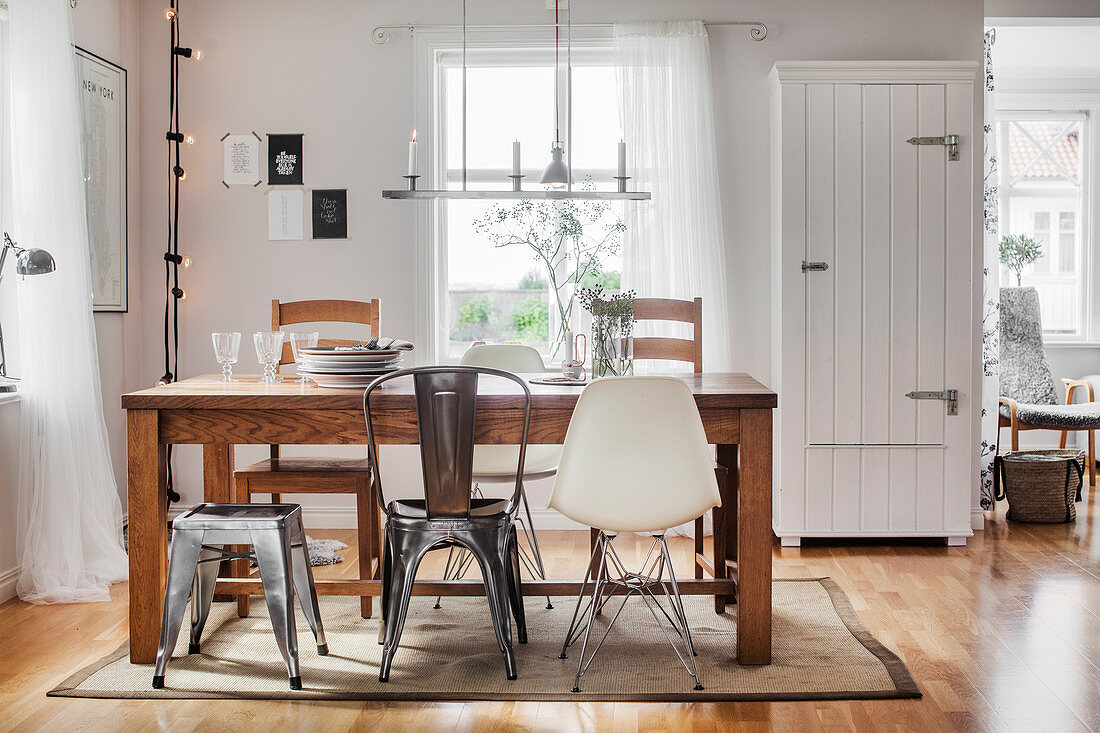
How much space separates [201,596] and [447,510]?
0.81 metres

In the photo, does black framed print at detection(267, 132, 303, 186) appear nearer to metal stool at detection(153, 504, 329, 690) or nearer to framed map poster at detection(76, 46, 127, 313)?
framed map poster at detection(76, 46, 127, 313)

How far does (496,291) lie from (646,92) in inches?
45.3

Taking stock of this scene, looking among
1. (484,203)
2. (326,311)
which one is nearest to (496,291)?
(484,203)

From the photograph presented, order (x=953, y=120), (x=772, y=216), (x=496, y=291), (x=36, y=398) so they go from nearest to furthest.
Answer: (x=36, y=398) → (x=953, y=120) → (x=772, y=216) → (x=496, y=291)

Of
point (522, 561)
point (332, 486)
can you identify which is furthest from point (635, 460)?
point (522, 561)

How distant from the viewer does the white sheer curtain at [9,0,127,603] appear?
129 inches

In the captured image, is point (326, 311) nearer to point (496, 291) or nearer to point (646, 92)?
point (496, 291)

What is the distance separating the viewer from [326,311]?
370 cm

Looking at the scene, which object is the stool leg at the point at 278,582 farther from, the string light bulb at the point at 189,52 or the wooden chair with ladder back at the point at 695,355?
the string light bulb at the point at 189,52

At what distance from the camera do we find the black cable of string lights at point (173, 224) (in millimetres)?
4309

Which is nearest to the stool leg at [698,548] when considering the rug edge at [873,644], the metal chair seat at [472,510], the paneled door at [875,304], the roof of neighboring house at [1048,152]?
the rug edge at [873,644]

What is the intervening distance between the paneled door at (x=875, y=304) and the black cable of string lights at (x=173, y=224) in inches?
107

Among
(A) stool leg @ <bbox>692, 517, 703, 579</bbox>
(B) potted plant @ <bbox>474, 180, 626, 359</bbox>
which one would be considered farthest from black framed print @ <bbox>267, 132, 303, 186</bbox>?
(A) stool leg @ <bbox>692, 517, 703, 579</bbox>

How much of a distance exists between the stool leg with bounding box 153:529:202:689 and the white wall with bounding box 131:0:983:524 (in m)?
1.93
